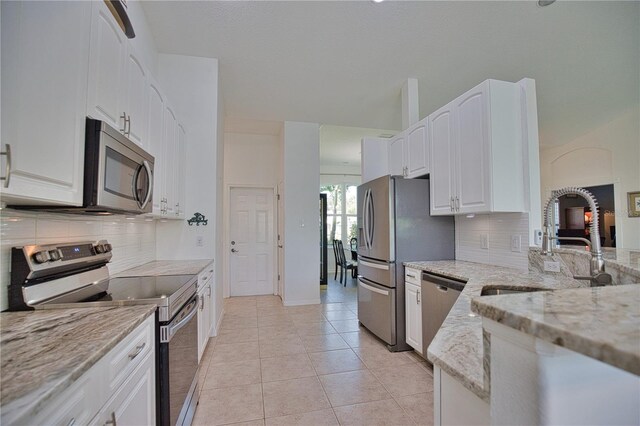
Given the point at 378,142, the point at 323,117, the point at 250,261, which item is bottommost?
the point at 250,261

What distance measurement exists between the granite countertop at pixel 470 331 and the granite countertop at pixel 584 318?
0.56 feet

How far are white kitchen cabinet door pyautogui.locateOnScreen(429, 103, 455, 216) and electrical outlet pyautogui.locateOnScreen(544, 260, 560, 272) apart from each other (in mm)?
807

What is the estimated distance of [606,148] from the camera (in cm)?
496

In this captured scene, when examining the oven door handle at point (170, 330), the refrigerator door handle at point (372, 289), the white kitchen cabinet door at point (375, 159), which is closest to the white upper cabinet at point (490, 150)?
the refrigerator door handle at point (372, 289)

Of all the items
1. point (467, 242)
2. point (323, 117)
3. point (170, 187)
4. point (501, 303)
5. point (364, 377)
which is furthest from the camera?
point (323, 117)

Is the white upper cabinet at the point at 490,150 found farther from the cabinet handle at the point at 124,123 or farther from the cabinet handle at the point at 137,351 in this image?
the cabinet handle at the point at 124,123

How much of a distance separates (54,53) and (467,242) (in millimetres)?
3220

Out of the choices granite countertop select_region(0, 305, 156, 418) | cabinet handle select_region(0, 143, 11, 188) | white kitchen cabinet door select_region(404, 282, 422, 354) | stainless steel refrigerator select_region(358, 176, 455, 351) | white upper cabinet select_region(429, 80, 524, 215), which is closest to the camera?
granite countertop select_region(0, 305, 156, 418)

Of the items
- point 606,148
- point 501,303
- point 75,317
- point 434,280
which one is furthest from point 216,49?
point 606,148

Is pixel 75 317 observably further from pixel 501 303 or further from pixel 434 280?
pixel 434 280

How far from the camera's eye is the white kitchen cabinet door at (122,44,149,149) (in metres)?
1.72

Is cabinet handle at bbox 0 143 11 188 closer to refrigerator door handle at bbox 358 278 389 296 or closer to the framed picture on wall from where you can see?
refrigerator door handle at bbox 358 278 389 296

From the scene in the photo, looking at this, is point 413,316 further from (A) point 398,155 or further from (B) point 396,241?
(A) point 398,155

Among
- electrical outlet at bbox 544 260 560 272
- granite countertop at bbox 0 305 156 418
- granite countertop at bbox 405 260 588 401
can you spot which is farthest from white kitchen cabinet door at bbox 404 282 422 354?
granite countertop at bbox 0 305 156 418
